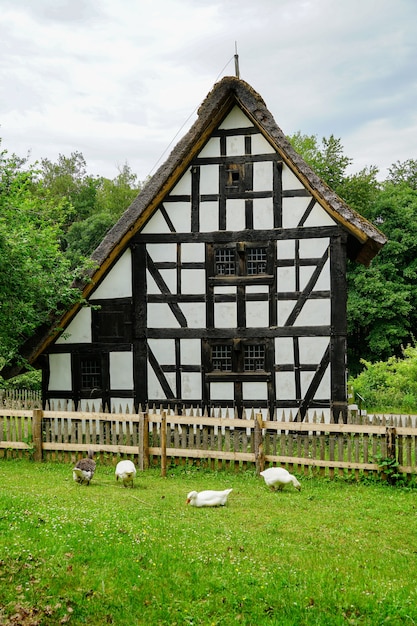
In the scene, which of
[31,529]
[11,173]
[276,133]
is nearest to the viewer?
[31,529]

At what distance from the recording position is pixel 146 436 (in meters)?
13.2

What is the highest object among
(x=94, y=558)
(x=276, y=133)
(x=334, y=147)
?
(x=334, y=147)

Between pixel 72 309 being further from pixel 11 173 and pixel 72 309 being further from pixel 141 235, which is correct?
pixel 11 173

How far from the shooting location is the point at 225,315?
1598 centimetres

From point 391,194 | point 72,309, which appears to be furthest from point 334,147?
point 72,309

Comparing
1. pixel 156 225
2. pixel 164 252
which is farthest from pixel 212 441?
pixel 156 225

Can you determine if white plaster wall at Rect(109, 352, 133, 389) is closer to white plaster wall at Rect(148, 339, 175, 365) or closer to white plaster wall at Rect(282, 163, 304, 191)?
white plaster wall at Rect(148, 339, 175, 365)

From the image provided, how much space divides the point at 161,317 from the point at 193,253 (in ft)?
6.74

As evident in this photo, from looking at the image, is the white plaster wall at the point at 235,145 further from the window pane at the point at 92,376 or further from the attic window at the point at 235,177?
the window pane at the point at 92,376

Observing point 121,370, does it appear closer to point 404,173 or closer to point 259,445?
point 259,445

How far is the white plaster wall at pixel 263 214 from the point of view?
15781mm

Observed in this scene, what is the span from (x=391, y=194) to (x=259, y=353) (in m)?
28.1

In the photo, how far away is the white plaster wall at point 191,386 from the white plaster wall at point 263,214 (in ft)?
14.9

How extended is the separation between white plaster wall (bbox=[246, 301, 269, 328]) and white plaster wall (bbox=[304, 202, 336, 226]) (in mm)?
2558
